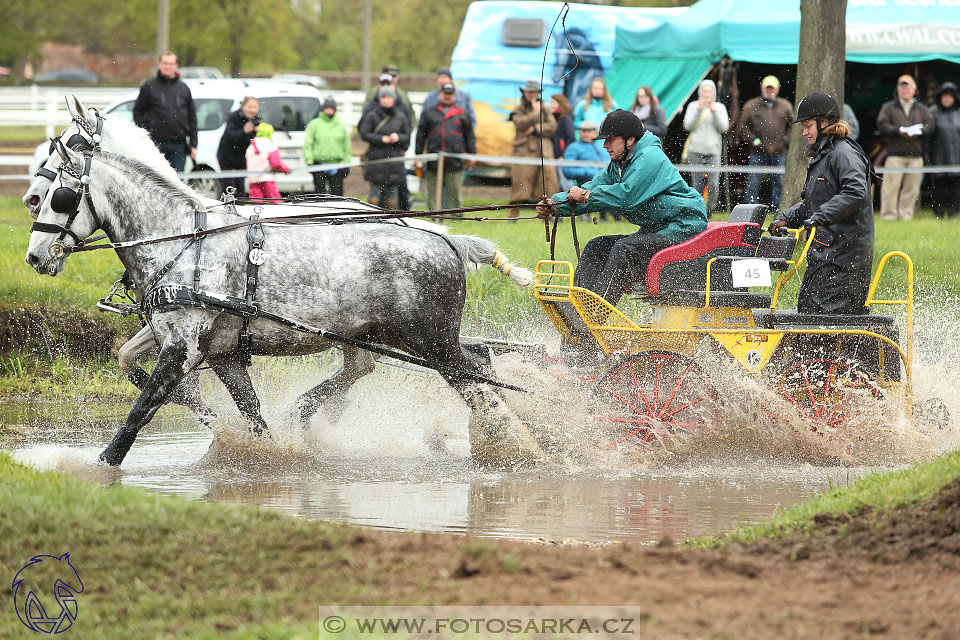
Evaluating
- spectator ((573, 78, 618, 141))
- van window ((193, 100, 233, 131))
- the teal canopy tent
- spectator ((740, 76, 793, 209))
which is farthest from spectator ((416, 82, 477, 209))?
van window ((193, 100, 233, 131))

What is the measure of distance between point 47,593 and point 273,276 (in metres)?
3.22

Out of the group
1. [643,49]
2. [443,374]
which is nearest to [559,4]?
[643,49]

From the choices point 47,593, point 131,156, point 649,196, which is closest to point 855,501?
point 649,196

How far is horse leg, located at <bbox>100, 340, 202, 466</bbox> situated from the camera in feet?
23.7

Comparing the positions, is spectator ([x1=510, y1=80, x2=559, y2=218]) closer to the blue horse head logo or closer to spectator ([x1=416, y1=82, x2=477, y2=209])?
spectator ([x1=416, y1=82, x2=477, y2=209])

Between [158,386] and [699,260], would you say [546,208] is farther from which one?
[158,386]

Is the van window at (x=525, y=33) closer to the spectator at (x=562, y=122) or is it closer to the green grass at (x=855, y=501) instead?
the spectator at (x=562, y=122)

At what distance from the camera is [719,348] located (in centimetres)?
789

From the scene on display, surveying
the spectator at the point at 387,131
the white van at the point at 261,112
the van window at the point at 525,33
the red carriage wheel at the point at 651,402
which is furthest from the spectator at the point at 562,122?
the red carriage wheel at the point at 651,402

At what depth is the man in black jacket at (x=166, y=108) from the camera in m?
13.9

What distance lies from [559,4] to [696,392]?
13959 millimetres

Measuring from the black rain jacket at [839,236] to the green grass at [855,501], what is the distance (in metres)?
2.04

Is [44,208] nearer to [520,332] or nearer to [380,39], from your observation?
[520,332]

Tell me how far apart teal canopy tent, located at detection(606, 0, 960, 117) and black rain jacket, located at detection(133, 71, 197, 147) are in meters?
7.33
